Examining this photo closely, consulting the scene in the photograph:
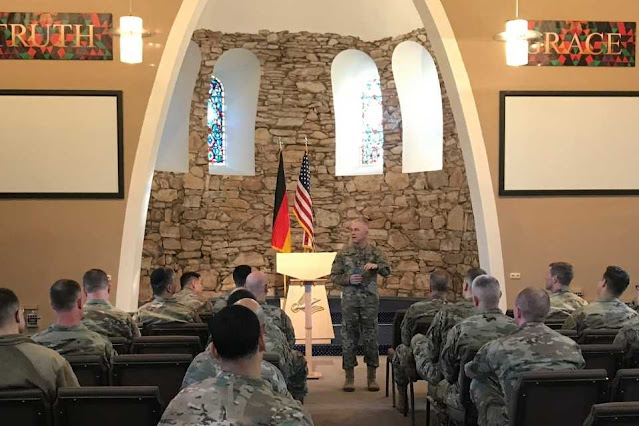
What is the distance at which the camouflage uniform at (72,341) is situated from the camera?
402cm

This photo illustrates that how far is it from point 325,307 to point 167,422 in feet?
22.1

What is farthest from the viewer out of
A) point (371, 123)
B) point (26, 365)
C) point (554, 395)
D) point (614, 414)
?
point (371, 123)

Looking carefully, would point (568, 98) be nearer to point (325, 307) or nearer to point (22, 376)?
point (325, 307)

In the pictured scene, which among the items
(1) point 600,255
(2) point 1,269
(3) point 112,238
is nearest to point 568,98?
(1) point 600,255

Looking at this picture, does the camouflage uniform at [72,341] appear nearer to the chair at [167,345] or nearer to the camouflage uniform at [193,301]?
the chair at [167,345]

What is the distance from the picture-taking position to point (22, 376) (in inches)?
127

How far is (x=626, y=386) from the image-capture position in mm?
3559

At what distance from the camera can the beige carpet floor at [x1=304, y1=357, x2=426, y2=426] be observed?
596cm

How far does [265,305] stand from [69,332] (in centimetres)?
138

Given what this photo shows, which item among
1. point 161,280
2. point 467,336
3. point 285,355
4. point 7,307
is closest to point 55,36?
point 161,280

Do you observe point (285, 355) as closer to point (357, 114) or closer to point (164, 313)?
point (164, 313)

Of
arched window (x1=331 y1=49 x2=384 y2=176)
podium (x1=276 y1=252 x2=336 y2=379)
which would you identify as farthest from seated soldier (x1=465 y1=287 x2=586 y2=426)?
arched window (x1=331 y1=49 x2=384 y2=176)

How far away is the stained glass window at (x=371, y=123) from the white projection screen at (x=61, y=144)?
19.8 feet

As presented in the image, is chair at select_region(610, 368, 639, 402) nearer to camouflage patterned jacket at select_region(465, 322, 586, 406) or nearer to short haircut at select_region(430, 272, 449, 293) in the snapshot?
camouflage patterned jacket at select_region(465, 322, 586, 406)
